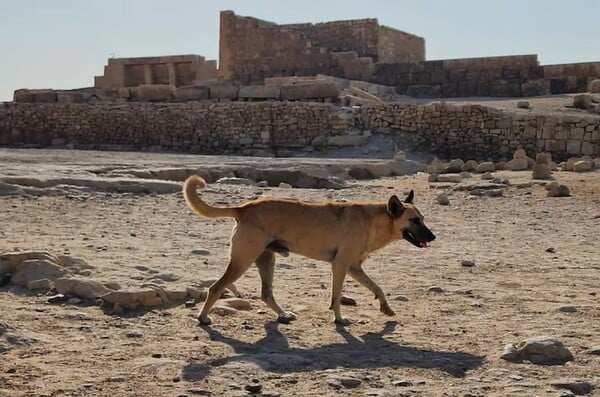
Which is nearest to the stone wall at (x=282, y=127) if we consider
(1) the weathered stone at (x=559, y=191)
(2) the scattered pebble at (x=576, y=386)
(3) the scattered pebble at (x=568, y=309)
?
(1) the weathered stone at (x=559, y=191)

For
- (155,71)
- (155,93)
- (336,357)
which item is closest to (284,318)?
(336,357)

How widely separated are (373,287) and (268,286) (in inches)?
30.5

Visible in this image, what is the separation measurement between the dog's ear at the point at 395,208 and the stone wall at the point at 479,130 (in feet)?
50.7

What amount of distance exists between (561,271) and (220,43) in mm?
27433

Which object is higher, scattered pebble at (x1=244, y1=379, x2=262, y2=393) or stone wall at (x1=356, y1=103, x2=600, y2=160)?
stone wall at (x1=356, y1=103, x2=600, y2=160)

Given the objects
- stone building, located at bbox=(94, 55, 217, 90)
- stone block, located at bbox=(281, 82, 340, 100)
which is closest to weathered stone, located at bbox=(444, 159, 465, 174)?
stone block, located at bbox=(281, 82, 340, 100)

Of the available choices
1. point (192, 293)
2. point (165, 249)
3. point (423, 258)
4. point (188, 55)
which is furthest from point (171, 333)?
point (188, 55)

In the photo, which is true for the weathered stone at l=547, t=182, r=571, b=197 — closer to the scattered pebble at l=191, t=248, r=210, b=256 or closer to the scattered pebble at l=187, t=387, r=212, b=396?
the scattered pebble at l=191, t=248, r=210, b=256

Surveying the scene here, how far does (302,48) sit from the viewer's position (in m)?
32.8

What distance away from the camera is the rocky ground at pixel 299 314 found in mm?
4906

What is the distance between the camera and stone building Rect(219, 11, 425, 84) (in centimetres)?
3203

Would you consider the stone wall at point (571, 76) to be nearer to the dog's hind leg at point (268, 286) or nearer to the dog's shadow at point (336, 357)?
the dog's hind leg at point (268, 286)

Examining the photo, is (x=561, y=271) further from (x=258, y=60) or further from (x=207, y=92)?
(x=258, y=60)

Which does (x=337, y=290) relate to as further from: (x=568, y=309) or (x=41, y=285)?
(x=41, y=285)
